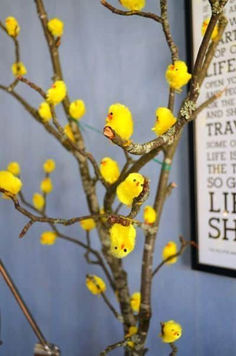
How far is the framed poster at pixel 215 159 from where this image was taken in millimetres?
901

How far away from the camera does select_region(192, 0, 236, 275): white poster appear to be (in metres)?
0.90

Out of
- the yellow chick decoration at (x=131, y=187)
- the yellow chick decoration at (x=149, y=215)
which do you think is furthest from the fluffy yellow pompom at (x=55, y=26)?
the yellow chick decoration at (x=131, y=187)

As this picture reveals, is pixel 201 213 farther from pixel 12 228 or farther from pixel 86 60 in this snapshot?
pixel 12 228

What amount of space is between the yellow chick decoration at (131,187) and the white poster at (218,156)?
1.60 ft

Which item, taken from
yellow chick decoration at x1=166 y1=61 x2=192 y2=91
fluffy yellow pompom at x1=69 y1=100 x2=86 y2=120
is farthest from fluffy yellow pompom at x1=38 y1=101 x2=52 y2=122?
yellow chick decoration at x1=166 y1=61 x2=192 y2=91

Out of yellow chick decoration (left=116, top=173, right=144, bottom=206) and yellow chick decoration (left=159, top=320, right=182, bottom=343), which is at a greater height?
yellow chick decoration (left=116, top=173, right=144, bottom=206)

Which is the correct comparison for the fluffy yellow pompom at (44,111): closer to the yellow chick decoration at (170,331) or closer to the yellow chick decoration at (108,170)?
the yellow chick decoration at (108,170)

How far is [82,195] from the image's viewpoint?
4.05 ft

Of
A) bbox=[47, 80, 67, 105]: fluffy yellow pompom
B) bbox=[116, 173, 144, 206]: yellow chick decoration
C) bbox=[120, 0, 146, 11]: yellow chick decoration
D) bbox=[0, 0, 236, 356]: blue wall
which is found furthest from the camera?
Result: bbox=[0, 0, 236, 356]: blue wall

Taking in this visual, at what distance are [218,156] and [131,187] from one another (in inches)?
20.4

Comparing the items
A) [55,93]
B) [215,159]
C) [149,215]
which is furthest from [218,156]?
[55,93]

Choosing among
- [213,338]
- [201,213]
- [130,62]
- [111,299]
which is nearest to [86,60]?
[130,62]

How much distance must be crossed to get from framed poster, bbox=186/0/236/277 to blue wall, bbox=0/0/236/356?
36 millimetres

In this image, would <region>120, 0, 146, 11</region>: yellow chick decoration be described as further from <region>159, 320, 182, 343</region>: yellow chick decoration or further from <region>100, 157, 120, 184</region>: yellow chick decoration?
<region>159, 320, 182, 343</region>: yellow chick decoration
